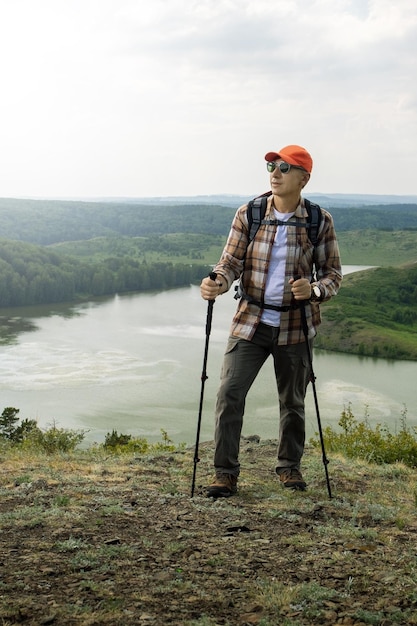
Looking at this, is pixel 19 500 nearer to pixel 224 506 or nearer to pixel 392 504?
pixel 224 506

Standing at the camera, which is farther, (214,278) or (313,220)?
(313,220)

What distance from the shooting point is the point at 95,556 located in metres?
3.66

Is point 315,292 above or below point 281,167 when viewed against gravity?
below

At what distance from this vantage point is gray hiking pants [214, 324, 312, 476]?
198 inches

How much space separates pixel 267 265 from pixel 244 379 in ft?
2.57

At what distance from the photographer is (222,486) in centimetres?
507

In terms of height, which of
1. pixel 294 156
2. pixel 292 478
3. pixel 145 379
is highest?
pixel 294 156

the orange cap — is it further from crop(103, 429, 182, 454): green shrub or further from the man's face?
crop(103, 429, 182, 454): green shrub

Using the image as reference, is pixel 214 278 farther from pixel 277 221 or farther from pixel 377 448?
pixel 377 448

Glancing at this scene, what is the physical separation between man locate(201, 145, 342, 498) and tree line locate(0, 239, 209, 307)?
287 ft

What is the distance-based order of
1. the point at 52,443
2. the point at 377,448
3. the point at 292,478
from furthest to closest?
1. the point at 52,443
2. the point at 377,448
3. the point at 292,478

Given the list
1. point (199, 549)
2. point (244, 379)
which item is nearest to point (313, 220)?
point (244, 379)

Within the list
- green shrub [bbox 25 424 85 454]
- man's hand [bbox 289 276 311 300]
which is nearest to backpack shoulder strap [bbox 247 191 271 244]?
man's hand [bbox 289 276 311 300]

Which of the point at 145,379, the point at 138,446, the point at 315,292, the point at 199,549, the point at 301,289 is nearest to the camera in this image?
the point at 199,549
